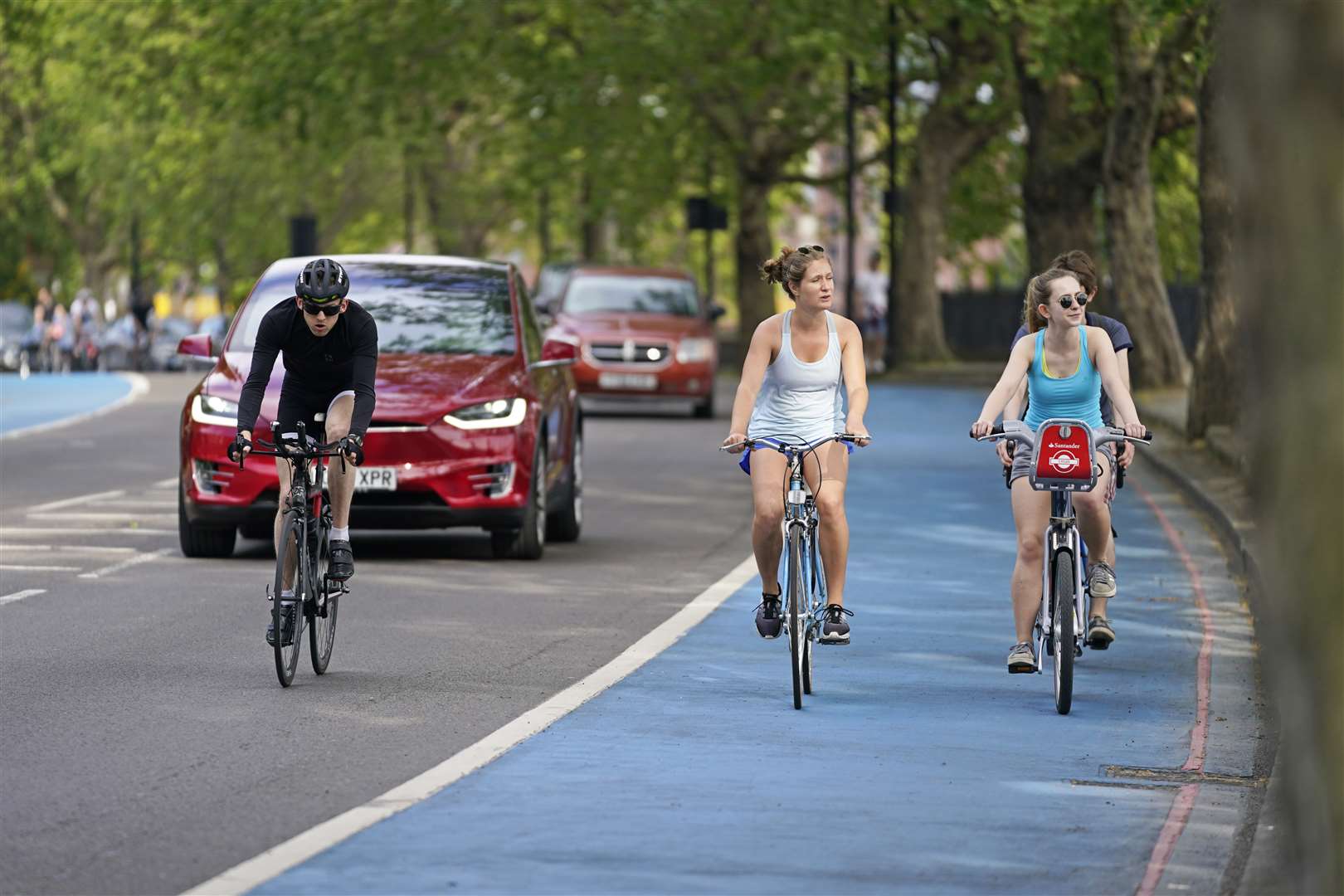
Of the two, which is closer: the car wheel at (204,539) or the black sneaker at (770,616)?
the black sneaker at (770,616)

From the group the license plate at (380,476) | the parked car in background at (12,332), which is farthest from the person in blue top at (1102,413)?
the parked car in background at (12,332)

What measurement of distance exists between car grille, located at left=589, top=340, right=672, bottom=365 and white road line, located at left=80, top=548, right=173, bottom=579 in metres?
16.1

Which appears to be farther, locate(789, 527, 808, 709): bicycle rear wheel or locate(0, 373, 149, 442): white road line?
locate(0, 373, 149, 442): white road line

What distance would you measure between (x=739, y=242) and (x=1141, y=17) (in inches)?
928

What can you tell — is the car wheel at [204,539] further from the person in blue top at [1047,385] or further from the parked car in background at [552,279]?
the parked car in background at [552,279]

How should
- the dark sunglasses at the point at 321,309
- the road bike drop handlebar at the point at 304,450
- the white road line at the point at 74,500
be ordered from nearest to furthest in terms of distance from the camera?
the road bike drop handlebar at the point at 304,450 → the dark sunglasses at the point at 321,309 → the white road line at the point at 74,500

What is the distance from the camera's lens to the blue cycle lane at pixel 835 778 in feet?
22.4

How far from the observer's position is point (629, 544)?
16.2 metres

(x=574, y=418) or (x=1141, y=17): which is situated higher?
(x=1141, y=17)

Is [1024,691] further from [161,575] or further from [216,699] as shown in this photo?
[161,575]

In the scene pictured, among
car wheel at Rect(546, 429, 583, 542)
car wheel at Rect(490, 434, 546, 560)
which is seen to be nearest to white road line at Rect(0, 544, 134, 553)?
car wheel at Rect(490, 434, 546, 560)

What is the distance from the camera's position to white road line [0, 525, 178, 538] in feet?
53.9

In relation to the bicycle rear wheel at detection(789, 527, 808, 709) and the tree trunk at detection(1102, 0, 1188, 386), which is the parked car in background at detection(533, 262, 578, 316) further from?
the bicycle rear wheel at detection(789, 527, 808, 709)

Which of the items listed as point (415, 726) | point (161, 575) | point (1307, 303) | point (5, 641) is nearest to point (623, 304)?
point (161, 575)
